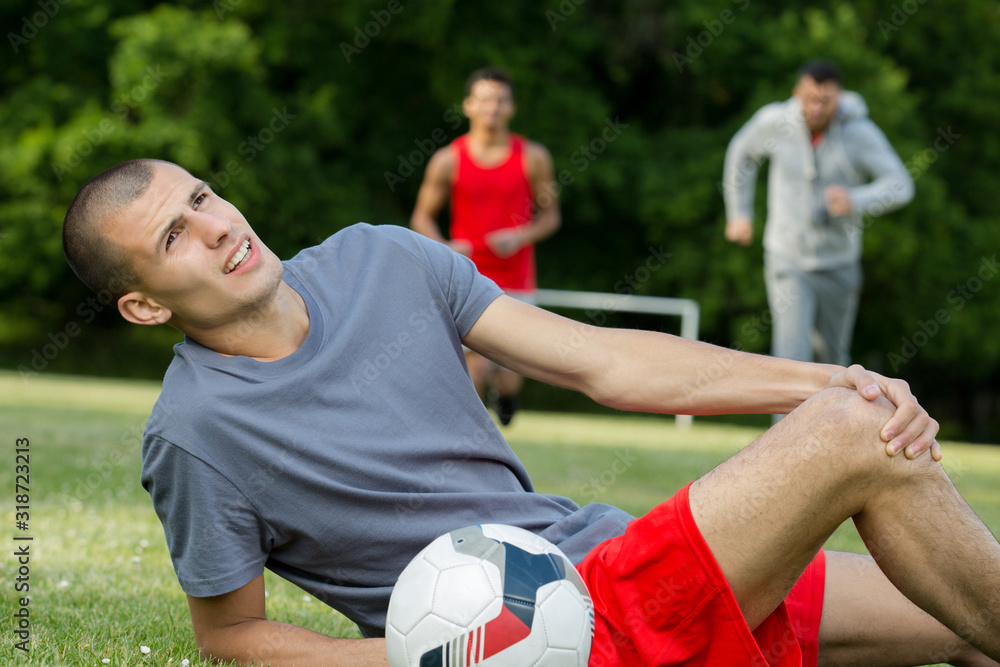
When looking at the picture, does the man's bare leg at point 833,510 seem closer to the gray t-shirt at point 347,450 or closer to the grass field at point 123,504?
the gray t-shirt at point 347,450

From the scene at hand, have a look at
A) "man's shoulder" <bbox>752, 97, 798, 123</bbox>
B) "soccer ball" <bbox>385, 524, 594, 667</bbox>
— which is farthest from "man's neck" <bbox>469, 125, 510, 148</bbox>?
"soccer ball" <bbox>385, 524, 594, 667</bbox>

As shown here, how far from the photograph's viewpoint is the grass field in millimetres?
2719

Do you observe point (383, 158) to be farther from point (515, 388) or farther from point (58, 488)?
point (58, 488)

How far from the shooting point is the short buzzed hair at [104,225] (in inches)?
90.3

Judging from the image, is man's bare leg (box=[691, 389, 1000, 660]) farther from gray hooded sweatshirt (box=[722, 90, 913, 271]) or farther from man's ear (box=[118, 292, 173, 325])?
gray hooded sweatshirt (box=[722, 90, 913, 271])

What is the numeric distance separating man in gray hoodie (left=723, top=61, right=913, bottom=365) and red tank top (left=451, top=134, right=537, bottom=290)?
5.79 ft

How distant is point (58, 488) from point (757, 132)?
545 centimetres

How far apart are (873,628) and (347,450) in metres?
1.29

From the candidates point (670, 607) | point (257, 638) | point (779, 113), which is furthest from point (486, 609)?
point (779, 113)

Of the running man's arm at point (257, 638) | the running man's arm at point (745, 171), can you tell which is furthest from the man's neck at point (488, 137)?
the running man's arm at point (257, 638)

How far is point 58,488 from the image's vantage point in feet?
18.2

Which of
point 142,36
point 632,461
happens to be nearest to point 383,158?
point 142,36

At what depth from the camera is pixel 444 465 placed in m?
2.30

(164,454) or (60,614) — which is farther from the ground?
(164,454)
